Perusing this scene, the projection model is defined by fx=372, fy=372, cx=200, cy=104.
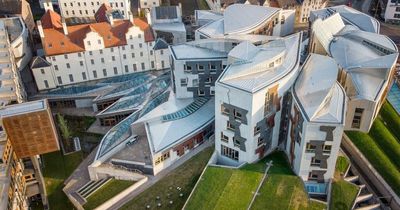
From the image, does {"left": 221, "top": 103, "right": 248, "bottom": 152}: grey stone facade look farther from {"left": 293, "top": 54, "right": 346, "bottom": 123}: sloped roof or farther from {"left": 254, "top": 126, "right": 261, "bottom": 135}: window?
{"left": 293, "top": 54, "right": 346, "bottom": 123}: sloped roof

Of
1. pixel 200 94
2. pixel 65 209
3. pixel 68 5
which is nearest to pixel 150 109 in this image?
pixel 200 94

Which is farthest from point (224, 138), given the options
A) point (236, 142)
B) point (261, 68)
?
point (261, 68)

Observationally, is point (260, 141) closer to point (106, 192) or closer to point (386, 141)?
point (386, 141)

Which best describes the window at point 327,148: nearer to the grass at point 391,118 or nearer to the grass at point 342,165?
the grass at point 342,165

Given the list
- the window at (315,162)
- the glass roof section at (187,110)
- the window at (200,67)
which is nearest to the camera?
the window at (315,162)

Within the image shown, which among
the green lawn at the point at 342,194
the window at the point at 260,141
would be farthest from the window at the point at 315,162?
the window at the point at 260,141

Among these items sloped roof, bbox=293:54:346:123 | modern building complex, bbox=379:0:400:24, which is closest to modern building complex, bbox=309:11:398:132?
sloped roof, bbox=293:54:346:123
